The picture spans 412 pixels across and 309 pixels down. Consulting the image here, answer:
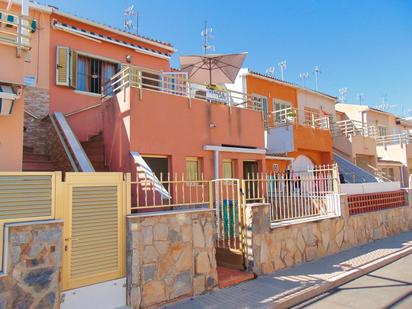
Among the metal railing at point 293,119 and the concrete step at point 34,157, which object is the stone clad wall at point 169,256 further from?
the metal railing at point 293,119

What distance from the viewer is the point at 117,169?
11094mm

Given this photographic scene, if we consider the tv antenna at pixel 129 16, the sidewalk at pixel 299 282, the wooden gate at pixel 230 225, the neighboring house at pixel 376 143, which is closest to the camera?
the sidewalk at pixel 299 282

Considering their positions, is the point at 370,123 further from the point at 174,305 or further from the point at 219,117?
the point at 174,305

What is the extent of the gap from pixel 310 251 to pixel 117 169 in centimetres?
662

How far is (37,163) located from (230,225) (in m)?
6.48

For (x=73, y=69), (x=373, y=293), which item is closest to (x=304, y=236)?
(x=373, y=293)

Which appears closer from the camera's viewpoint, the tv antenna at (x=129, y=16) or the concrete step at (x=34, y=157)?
the concrete step at (x=34, y=157)

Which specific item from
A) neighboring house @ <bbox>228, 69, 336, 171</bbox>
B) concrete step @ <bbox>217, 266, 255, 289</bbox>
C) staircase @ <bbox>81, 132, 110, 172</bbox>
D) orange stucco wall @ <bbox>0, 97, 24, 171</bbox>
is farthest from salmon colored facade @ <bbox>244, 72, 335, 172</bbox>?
orange stucco wall @ <bbox>0, 97, 24, 171</bbox>

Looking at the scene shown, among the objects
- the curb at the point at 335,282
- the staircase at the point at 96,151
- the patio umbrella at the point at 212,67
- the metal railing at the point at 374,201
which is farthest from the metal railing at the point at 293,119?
the staircase at the point at 96,151

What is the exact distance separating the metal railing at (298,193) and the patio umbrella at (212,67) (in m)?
5.31

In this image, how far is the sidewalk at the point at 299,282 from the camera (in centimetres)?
690

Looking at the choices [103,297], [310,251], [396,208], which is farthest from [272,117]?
[103,297]

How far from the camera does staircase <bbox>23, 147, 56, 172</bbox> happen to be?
407 inches

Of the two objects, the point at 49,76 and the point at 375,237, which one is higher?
the point at 49,76
